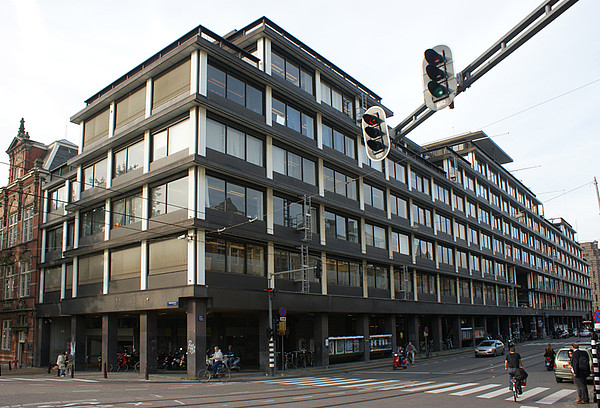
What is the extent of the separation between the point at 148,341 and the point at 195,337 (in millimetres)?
4875

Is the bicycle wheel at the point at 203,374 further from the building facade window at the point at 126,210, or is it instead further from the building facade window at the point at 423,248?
→ the building facade window at the point at 423,248

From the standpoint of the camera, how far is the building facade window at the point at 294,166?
34.2 meters

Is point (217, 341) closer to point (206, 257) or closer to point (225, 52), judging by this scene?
point (206, 257)

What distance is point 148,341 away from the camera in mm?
30266

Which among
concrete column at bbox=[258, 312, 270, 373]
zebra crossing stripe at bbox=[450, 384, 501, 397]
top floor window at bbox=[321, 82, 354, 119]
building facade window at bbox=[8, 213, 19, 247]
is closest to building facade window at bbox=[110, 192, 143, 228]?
concrete column at bbox=[258, 312, 270, 373]

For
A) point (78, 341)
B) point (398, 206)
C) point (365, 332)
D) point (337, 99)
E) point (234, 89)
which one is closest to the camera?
point (234, 89)

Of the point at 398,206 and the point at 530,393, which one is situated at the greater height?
the point at 398,206

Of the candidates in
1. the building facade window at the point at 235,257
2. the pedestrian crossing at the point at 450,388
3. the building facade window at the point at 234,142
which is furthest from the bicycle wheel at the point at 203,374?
the building facade window at the point at 234,142

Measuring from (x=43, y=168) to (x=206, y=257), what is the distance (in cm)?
2598

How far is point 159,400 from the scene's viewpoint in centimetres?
1673

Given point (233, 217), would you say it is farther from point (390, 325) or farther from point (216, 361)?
point (390, 325)

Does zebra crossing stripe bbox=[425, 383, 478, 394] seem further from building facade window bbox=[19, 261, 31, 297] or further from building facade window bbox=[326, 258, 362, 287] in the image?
building facade window bbox=[19, 261, 31, 297]

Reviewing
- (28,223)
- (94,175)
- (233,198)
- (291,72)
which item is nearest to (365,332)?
(233,198)

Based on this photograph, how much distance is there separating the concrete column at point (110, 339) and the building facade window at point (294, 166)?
1479cm
